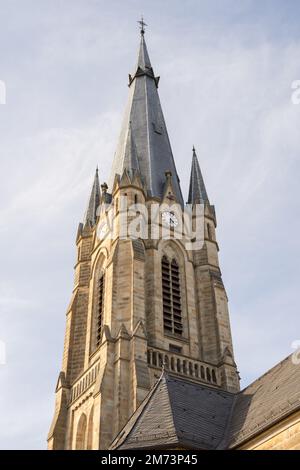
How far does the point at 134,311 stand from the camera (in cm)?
3191

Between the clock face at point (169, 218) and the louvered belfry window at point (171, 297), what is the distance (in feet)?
8.43

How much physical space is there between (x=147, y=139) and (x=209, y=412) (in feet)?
79.0

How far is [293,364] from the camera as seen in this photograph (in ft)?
75.5

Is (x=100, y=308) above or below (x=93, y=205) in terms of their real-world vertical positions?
below

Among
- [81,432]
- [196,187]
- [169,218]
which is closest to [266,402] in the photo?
[81,432]

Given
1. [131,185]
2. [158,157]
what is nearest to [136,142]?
[158,157]

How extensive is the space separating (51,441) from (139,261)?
9.84 m

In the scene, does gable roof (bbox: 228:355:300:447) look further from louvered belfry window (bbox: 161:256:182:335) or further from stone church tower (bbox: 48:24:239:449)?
louvered belfry window (bbox: 161:256:182:335)

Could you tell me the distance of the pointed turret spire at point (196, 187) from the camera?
139 feet

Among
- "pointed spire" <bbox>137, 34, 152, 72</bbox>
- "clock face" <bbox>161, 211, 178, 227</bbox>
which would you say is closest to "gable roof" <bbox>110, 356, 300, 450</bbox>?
"clock face" <bbox>161, 211, 178, 227</bbox>

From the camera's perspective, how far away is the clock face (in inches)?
1518

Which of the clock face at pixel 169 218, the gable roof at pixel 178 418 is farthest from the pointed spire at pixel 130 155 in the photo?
the gable roof at pixel 178 418

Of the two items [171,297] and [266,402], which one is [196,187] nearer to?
[171,297]

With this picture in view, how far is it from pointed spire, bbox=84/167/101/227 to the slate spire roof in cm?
219
